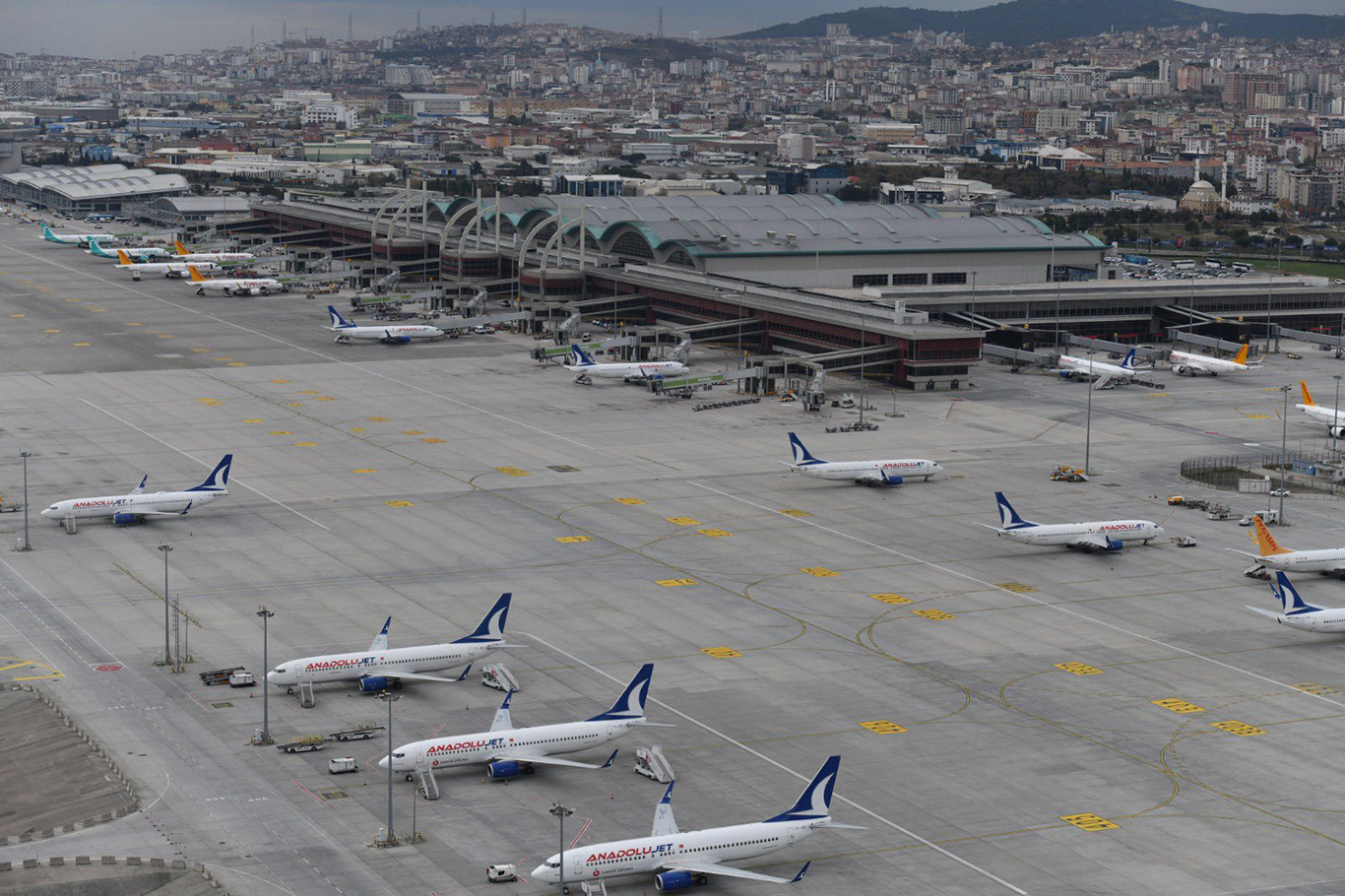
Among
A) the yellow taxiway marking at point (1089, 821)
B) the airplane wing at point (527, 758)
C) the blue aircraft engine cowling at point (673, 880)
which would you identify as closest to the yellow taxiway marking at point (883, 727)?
the yellow taxiway marking at point (1089, 821)

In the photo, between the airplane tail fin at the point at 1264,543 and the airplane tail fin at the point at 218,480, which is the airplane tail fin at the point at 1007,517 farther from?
the airplane tail fin at the point at 218,480

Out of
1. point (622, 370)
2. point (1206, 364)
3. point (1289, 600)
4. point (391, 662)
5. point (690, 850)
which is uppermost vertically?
point (622, 370)

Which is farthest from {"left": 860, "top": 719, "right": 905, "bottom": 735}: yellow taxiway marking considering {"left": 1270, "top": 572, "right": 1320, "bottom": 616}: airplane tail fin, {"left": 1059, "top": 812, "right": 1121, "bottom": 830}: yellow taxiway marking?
{"left": 1270, "top": 572, "right": 1320, "bottom": 616}: airplane tail fin

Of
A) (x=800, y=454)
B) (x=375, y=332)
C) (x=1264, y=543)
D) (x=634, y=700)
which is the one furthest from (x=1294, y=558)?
(x=375, y=332)

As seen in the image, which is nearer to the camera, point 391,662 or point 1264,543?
point 391,662

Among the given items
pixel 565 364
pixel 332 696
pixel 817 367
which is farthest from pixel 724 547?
pixel 565 364

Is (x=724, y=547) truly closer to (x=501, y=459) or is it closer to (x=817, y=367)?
(x=501, y=459)

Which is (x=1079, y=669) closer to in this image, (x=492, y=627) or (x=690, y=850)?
(x=492, y=627)
